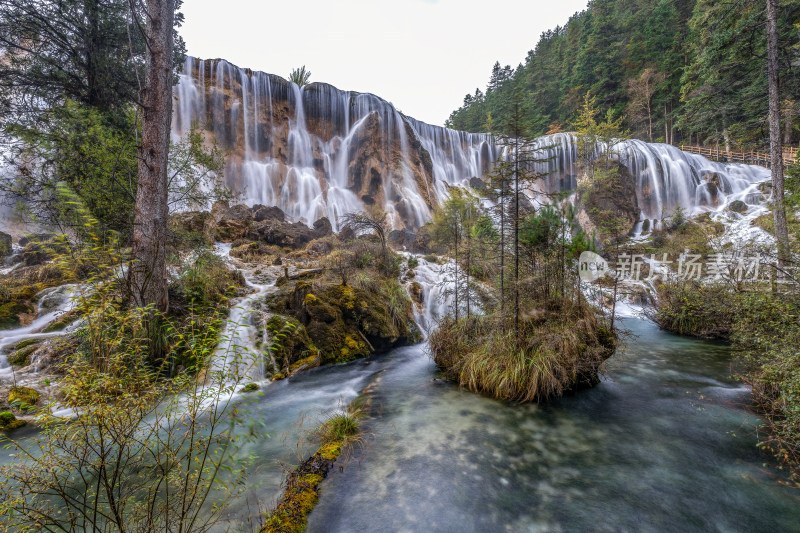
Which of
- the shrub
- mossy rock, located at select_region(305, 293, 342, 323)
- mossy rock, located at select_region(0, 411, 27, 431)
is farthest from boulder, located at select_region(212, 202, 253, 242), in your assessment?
the shrub

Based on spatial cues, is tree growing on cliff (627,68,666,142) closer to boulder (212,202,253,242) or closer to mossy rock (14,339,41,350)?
boulder (212,202,253,242)

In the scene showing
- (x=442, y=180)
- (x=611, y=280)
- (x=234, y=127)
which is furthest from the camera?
(x=442, y=180)

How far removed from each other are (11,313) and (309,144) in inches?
884

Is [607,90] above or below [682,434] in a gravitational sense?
above

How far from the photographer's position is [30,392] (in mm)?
5250

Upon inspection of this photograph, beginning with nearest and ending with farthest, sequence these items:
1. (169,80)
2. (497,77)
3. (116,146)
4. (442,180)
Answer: (169,80), (116,146), (442,180), (497,77)

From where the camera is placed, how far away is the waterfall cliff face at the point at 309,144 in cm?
2333

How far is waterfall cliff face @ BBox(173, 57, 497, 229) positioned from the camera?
76.5 feet

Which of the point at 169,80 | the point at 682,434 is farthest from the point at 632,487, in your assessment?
the point at 169,80

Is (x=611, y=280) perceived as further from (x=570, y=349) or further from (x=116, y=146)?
(x=116, y=146)

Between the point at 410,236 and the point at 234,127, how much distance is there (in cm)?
1652

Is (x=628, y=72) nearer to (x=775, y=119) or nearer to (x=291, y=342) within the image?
(x=775, y=119)

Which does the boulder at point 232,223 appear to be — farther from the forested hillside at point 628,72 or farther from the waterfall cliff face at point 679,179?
the waterfall cliff face at point 679,179

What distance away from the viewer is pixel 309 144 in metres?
26.5
